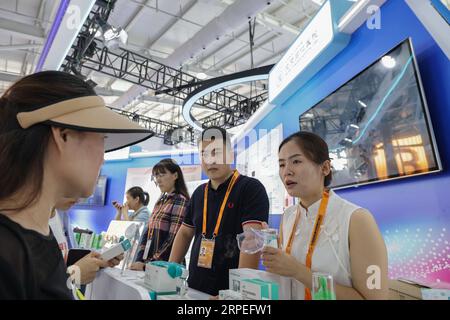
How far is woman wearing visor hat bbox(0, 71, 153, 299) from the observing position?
0.52 meters

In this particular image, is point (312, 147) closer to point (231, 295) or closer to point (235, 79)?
point (231, 295)

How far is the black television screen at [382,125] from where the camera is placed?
4.67 ft

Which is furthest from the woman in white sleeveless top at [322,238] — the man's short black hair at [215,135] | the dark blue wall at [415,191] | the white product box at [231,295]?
the dark blue wall at [415,191]

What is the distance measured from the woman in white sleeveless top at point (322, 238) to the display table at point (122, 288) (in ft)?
0.98

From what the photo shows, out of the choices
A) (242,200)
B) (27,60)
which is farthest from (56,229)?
(27,60)

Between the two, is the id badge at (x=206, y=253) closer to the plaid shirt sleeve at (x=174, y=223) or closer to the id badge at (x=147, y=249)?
the plaid shirt sleeve at (x=174, y=223)

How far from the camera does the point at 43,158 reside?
1.95 feet

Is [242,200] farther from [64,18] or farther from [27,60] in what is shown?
[27,60]

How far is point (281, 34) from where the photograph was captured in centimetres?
679

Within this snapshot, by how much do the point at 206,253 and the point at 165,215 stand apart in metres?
0.95

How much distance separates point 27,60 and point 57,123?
386 inches

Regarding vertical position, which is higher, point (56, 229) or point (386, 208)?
point (386, 208)

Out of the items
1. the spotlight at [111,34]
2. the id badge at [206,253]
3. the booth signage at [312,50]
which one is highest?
the spotlight at [111,34]
